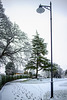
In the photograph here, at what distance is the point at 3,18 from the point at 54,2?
710 centimetres

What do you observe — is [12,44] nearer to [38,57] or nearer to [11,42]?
[11,42]

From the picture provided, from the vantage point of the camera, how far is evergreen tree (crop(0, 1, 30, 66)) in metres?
12.1

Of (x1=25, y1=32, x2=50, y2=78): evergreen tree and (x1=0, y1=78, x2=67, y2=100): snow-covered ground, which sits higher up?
(x1=25, y1=32, x2=50, y2=78): evergreen tree

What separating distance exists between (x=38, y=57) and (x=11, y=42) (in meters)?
11.0

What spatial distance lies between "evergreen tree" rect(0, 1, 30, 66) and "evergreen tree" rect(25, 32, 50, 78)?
8.46m

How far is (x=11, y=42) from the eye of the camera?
14008 millimetres

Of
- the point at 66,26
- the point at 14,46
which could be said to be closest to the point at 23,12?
the point at 14,46

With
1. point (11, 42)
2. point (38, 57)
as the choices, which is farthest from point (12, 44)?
point (38, 57)

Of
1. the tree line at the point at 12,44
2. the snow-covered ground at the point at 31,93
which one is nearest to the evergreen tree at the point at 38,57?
the tree line at the point at 12,44

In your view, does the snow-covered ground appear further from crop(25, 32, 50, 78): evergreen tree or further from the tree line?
crop(25, 32, 50, 78): evergreen tree

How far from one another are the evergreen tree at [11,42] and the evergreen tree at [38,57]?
846 cm

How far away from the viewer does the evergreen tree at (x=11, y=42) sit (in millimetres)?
12141

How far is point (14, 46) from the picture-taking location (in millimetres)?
14188

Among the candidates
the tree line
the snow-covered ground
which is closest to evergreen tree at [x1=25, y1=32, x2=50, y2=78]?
the tree line
